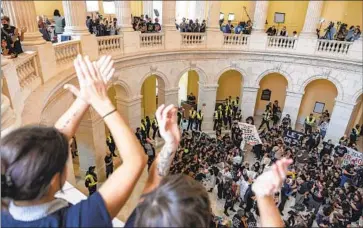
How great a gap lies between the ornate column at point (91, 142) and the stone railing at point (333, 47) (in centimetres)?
1209

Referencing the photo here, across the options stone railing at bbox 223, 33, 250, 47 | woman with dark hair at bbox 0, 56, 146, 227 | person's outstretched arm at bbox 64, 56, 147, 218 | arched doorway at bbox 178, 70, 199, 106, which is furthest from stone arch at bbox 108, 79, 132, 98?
woman with dark hair at bbox 0, 56, 146, 227

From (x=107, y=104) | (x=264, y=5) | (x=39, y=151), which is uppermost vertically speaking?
(x=264, y=5)

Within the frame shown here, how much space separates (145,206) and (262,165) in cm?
1085

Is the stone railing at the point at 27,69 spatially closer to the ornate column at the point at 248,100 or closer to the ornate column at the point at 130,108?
the ornate column at the point at 130,108

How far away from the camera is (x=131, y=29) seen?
42.5 ft

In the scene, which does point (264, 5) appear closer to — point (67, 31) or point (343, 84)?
point (343, 84)

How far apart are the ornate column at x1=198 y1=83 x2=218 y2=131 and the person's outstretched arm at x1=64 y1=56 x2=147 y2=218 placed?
1473 cm

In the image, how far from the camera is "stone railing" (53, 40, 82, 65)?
28.2ft

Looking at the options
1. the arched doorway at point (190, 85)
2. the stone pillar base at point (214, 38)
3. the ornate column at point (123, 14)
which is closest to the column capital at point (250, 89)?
the stone pillar base at point (214, 38)

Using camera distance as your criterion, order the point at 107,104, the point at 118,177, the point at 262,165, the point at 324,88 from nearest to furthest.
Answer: the point at 118,177 → the point at 107,104 → the point at 262,165 → the point at 324,88

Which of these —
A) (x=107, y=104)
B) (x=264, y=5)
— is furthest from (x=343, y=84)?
(x=107, y=104)

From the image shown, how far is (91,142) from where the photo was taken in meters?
11.8

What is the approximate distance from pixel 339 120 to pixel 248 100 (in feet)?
17.0

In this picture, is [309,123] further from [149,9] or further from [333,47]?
[149,9]
